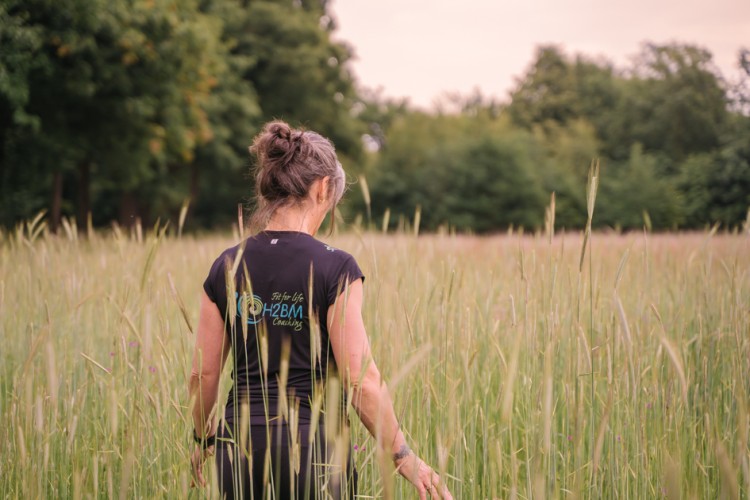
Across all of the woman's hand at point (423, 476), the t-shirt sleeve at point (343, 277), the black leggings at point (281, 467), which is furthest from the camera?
the t-shirt sleeve at point (343, 277)

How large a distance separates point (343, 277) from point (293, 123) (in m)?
22.5

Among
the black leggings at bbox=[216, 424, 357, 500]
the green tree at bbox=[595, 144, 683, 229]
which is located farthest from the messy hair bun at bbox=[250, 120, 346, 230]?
the green tree at bbox=[595, 144, 683, 229]

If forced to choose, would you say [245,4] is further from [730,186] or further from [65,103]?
[730,186]

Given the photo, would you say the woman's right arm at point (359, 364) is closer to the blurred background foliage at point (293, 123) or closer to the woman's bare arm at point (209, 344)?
the woman's bare arm at point (209, 344)

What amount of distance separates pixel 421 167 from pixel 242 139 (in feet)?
48.9

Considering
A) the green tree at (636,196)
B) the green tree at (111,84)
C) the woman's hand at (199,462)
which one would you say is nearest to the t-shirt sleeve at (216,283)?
the woman's hand at (199,462)

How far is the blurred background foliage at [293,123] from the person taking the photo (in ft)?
38.9

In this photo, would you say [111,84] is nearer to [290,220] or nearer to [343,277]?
[290,220]

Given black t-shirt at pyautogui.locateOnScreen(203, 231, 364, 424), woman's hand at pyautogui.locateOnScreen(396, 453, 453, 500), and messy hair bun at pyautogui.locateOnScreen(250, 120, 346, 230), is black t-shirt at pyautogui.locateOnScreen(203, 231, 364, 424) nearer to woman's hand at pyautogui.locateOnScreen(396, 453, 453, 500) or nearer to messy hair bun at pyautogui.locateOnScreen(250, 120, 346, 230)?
messy hair bun at pyautogui.locateOnScreen(250, 120, 346, 230)

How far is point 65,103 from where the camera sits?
1304cm

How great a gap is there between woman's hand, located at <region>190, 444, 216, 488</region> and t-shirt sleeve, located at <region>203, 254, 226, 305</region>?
1.48 ft

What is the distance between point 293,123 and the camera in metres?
23.7

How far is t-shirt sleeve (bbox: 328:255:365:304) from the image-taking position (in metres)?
1.80

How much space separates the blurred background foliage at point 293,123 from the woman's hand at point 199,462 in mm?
1085
